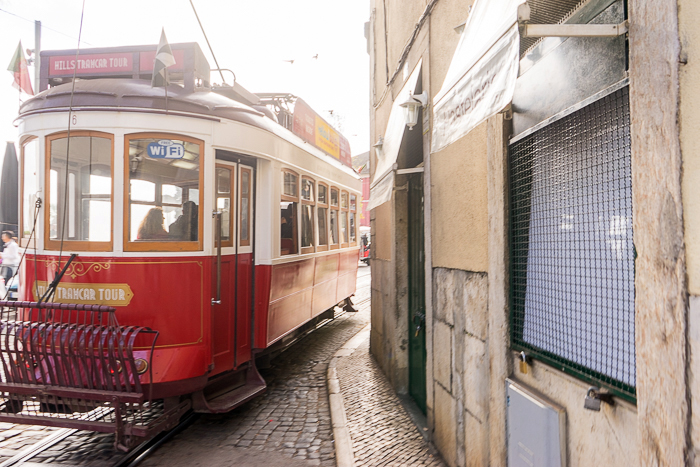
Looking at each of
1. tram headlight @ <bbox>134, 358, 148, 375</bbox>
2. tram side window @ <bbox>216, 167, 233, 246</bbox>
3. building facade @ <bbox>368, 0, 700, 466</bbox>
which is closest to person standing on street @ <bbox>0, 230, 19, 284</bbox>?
tram side window @ <bbox>216, 167, 233, 246</bbox>

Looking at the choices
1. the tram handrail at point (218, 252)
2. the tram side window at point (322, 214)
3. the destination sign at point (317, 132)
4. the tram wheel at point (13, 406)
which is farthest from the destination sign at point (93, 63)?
the tram side window at point (322, 214)

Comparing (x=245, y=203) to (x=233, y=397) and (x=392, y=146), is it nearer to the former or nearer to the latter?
(x=392, y=146)

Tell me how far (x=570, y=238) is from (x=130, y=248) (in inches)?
140

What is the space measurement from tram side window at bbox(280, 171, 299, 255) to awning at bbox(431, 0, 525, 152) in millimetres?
2995

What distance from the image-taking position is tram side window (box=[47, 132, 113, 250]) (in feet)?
14.1

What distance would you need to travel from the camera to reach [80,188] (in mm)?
4340

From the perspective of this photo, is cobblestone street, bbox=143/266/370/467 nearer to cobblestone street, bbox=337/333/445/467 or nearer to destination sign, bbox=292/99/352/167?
cobblestone street, bbox=337/333/445/467

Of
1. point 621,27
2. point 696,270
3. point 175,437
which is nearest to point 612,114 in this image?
point 621,27

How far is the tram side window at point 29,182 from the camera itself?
14.8 ft

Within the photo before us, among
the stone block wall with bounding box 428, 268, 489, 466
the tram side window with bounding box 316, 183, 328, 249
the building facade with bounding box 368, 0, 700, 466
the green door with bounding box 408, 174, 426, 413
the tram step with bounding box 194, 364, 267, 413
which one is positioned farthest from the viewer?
the tram side window with bounding box 316, 183, 328, 249

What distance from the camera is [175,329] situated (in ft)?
14.0

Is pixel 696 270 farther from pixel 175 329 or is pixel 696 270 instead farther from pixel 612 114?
pixel 175 329

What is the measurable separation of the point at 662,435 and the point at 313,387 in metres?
5.19

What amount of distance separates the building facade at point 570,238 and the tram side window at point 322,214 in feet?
10.4
